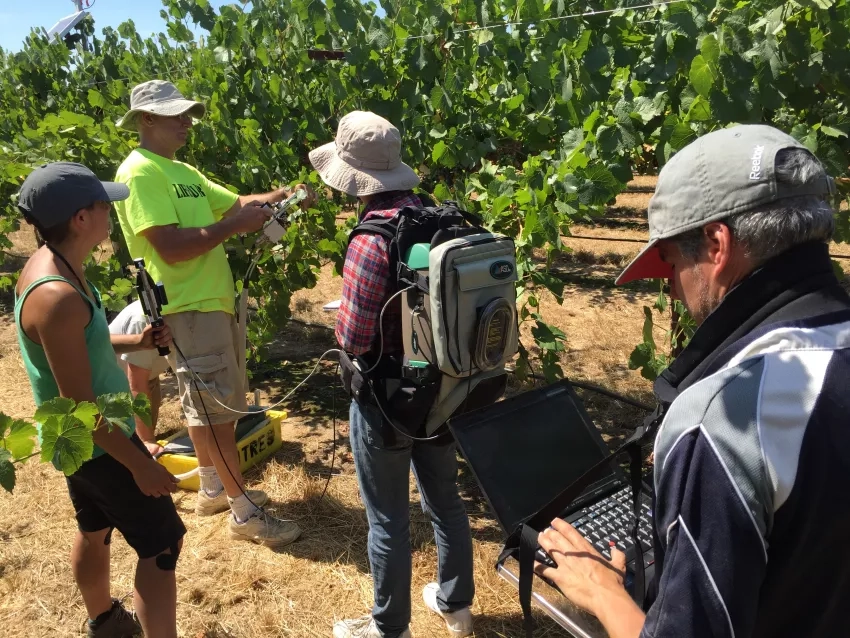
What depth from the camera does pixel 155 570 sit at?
6.48 ft

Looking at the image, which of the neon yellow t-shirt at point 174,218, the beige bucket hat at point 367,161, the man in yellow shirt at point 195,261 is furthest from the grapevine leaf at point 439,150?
the beige bucket hat at point 367,161

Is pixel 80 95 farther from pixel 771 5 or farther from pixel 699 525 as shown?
pixel 699 525

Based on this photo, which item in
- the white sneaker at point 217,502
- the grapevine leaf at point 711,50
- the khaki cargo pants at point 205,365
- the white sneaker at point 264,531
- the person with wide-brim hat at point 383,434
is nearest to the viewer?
the person with wide-brim hat at point 383,434

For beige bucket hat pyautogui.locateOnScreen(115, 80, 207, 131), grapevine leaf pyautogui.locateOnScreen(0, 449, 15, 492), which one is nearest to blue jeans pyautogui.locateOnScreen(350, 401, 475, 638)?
grapevine leaf pyautogui.locateOnScreen(0, 449, 15, 492)

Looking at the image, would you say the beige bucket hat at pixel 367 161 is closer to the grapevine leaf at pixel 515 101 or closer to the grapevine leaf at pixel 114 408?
the grapevine leaf at pixel 114 408

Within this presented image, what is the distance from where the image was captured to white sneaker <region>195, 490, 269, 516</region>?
3.08 meters

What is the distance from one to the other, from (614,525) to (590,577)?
0.19 metres

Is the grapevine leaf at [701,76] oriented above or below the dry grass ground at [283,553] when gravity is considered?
above

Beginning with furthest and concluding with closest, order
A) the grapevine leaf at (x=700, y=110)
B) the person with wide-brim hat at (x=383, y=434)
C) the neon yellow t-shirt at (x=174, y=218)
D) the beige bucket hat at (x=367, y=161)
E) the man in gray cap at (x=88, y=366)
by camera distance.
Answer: the neon yellow t-shirt at (x=174, y=218), the grapevine leaf at (x=700, y=110), the beige bucket hat at (x=367, y=161), the person with wide-brim hat at (x=383, y=434), the man in gray cap at (x=88, y=366)

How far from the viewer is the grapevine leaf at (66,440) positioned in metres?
1.31

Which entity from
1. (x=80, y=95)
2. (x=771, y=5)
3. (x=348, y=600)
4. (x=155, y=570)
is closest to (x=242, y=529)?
(x=348, y=600)

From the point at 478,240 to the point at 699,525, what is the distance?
1074mm

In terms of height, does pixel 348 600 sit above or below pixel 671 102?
below

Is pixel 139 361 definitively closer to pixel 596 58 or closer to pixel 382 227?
pixel 382 227
